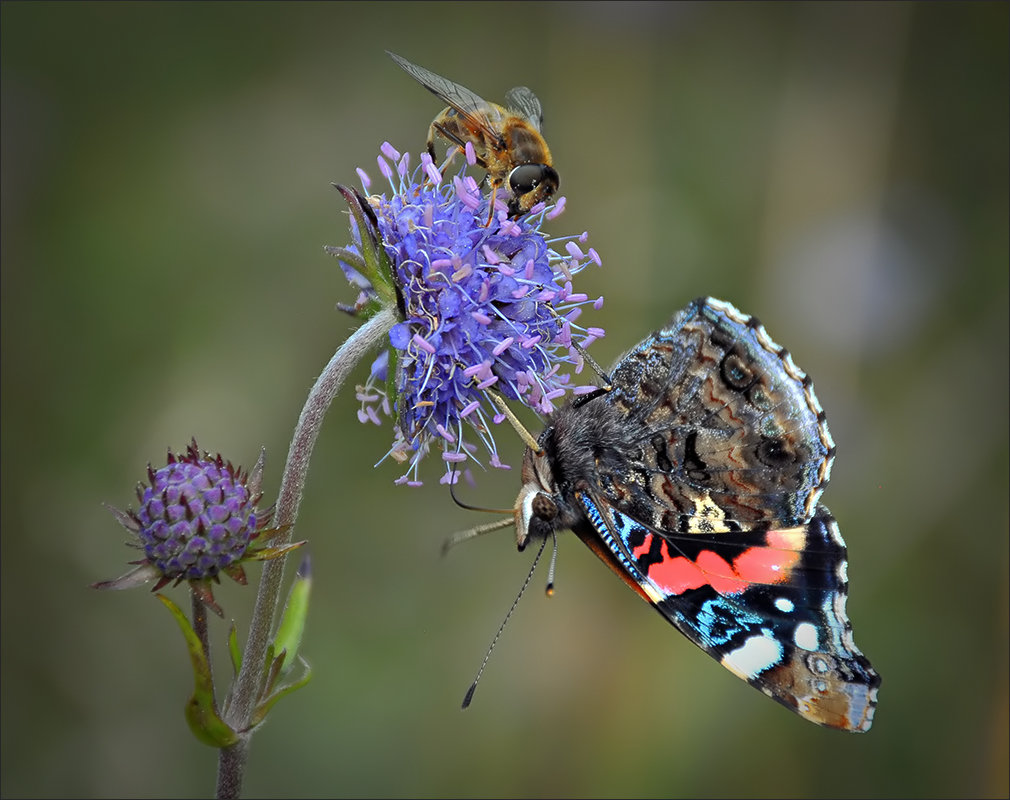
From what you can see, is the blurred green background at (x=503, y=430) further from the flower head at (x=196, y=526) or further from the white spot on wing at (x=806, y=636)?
the flower head at (x=196, y=526)

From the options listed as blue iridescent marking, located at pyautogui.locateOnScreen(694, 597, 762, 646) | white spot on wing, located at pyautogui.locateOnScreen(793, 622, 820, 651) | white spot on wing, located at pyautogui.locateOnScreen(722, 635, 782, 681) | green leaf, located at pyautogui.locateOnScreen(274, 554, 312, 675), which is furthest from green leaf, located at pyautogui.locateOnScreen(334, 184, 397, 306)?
white spot on wing, located at pyautogui.locateOnScreen(793, 622, 820, 651)

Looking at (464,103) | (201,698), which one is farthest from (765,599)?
(464,103)

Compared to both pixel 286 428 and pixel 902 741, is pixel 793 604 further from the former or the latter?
pixel 286 428

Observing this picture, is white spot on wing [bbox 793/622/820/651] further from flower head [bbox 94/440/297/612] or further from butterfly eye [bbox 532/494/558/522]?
flower head [bbox 94/440/297/612]

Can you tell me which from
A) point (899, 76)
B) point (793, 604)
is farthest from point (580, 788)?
point (899, 76)

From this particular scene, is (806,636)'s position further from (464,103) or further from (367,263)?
(464,103)
